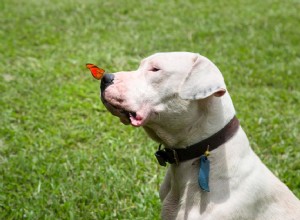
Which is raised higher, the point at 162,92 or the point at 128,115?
the point at 162,92

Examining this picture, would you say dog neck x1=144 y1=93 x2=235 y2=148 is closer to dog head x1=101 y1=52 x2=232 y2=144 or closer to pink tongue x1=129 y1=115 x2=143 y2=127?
dog head x1=101 y1=52 x2=232 y2=144

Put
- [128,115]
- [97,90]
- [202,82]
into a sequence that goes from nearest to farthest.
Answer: [202,82]
[128,115]
[97,90]

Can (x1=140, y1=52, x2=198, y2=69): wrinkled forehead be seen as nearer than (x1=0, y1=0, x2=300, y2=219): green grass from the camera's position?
Yes

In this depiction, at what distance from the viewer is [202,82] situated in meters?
2.92

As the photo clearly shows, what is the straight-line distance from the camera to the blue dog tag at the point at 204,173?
2.98m

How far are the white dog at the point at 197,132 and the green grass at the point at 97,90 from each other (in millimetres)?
1268

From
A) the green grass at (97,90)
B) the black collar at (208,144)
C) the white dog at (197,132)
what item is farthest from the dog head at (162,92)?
the green grass at (97,90)

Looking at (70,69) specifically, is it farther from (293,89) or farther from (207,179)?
(207,179)

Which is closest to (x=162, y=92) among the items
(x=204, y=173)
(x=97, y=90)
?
(x=204, y=173)

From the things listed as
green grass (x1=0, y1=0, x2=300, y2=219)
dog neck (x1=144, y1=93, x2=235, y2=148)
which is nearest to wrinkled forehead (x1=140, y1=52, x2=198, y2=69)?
dog neck (x1=144, y1=93, x2=235, y2=148)

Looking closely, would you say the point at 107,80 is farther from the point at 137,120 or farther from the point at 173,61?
the point at 173,61

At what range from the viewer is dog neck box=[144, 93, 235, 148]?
304cm

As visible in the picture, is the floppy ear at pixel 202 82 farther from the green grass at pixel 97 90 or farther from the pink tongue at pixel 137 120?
the green grass at pixel 97 90

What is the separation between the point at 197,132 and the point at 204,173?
9.7 inches
